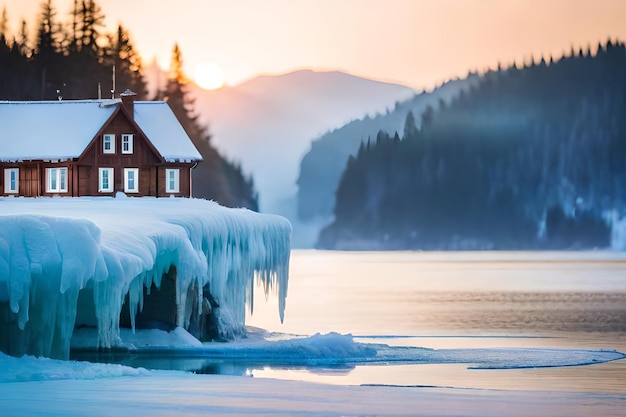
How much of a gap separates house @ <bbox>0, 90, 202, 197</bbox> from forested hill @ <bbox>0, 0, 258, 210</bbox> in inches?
2100

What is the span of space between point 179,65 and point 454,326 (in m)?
85.6

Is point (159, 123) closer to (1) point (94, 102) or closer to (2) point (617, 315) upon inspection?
(1) point (94, 102)

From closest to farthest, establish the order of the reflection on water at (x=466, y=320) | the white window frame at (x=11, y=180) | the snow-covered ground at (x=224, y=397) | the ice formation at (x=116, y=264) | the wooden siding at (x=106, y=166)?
the snow-covered ground at (x=224, y=397) < the ice formation at (x=116, y=264) < the reflection on water at (x=466, y=320) < the wooden siding at (x=106, y=166) < the white window frame at (x=11, y=180)

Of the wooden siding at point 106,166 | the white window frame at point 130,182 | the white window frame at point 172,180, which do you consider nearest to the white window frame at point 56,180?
the wooden siding at point 106,166

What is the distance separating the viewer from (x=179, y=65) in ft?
455

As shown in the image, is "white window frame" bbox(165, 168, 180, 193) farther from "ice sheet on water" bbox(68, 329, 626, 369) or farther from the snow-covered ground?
the snow-covered ground

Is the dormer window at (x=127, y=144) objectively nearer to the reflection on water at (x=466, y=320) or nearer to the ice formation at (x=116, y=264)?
the reflection on water at (x=466, y=320)

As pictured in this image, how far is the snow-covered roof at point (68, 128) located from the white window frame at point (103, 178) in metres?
1.67

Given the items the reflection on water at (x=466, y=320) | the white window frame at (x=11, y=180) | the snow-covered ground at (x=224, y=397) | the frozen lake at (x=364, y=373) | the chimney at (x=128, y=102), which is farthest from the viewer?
the chimney at (x=128, y=102)

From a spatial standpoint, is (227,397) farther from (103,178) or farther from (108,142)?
(108,142)

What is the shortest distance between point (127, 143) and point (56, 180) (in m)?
4.08

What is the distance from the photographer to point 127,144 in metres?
63.3

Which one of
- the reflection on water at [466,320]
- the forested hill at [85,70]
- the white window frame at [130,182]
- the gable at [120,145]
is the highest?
the forested hill at [85,70]

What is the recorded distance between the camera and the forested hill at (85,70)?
122125 mm
